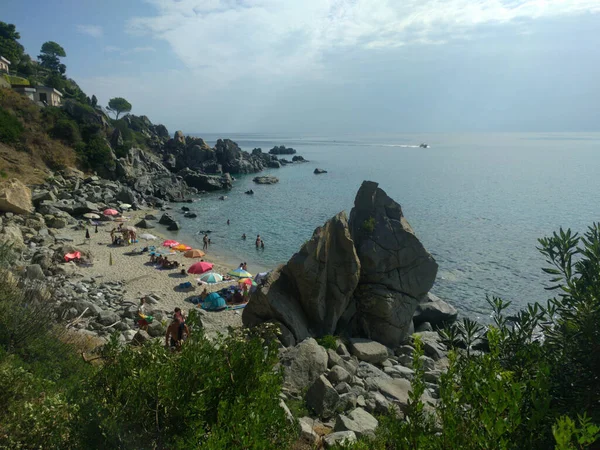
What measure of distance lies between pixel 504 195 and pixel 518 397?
7260 cm

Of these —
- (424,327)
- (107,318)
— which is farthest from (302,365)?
(424,327)

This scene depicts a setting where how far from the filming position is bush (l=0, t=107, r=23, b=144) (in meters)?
51.6

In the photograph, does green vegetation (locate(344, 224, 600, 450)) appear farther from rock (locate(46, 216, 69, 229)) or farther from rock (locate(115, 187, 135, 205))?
rock (locate(115, 187, 135, 205))

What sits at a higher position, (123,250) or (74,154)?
(74,154)

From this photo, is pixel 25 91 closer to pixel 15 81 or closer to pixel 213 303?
pixel 15 81

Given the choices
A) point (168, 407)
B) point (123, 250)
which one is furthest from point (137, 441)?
point (123, 250)

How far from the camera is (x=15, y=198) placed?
36.4 m

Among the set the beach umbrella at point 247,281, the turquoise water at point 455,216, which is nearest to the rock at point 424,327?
the turquoise water at point 455,216

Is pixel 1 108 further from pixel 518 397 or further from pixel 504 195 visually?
pixel 504 195

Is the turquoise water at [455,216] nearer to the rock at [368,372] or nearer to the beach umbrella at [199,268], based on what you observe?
the beach umbrella at [199,268]

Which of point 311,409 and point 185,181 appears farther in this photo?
point 185,181

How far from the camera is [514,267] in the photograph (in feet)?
107

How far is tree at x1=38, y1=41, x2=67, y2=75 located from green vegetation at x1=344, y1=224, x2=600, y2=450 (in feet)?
399

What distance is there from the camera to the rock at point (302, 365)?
12.2 metres
